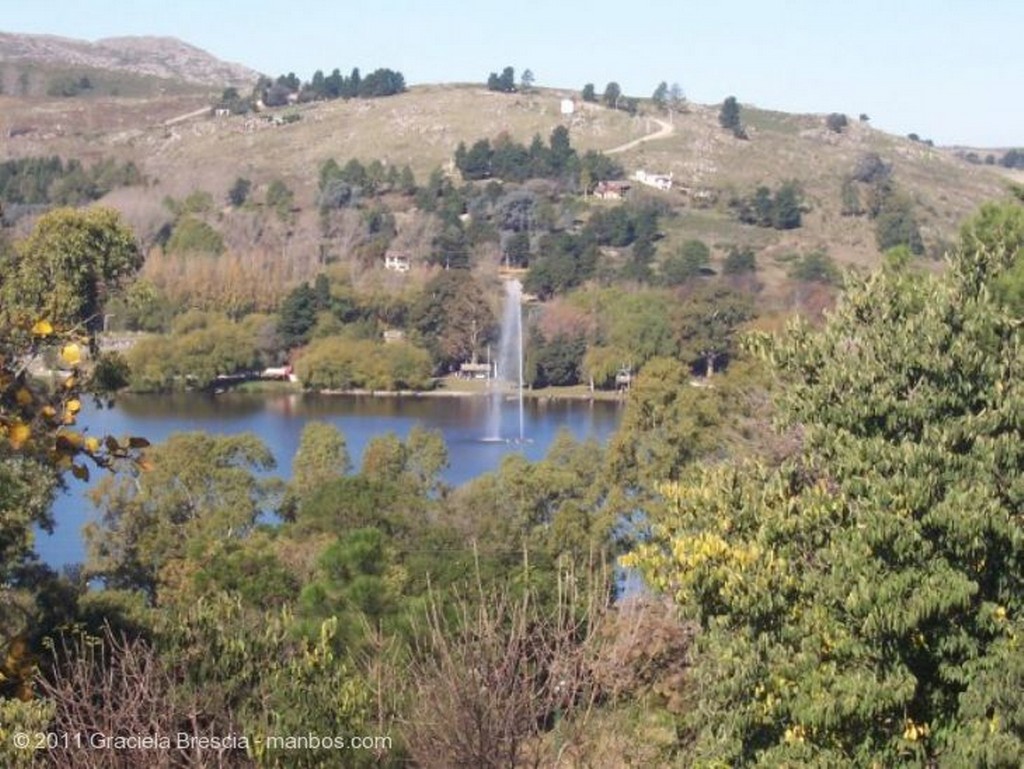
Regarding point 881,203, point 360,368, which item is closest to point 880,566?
point 360,368

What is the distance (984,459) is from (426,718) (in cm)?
135

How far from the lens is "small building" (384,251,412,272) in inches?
1435

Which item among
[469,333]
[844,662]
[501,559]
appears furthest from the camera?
[469,333]

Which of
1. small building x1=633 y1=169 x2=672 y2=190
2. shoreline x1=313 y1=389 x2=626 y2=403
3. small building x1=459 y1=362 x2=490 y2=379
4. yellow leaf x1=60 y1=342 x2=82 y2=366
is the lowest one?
shoreline x1=313 y1=389 x2=626 y2=403

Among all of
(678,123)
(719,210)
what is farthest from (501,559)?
(678,123)

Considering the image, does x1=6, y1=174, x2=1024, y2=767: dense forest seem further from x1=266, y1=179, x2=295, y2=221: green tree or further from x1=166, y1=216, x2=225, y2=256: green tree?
x1=266, y1=179, x2=295, y2=221: green tree

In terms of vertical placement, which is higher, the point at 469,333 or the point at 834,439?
the point at 834,439

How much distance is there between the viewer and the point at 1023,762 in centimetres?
294

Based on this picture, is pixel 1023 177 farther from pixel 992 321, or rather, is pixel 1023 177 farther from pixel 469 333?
pixel 992 321

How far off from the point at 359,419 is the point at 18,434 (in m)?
21.9

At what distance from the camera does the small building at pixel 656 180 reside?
4499 centimetres

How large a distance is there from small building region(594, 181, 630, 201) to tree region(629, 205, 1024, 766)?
40473 mm

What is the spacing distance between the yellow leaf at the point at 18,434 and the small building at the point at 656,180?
1722 inches

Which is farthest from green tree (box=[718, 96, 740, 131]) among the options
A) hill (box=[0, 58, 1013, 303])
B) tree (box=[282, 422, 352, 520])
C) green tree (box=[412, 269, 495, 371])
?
tree (box=[282, 422, 352, 520])
